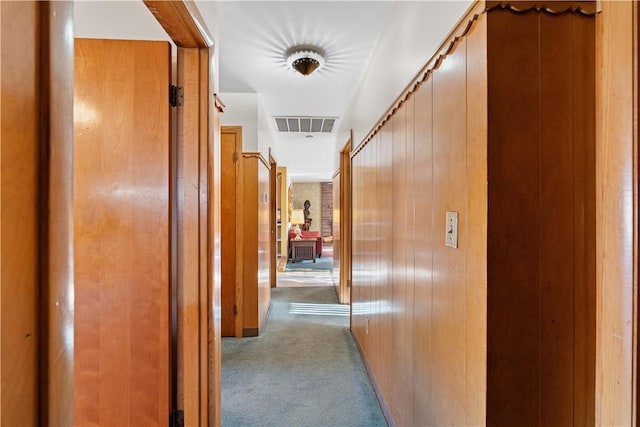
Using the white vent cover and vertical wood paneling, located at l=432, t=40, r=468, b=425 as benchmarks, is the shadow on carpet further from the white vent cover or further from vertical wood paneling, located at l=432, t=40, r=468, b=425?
vertical wood paneling, located at l=432, t=40, r=468, b=425

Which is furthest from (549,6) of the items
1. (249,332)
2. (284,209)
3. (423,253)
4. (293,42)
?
(284,209)

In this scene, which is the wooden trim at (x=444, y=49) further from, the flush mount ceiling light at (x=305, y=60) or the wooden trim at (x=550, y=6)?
the flush mount ceiling light at (x=305, y=60)

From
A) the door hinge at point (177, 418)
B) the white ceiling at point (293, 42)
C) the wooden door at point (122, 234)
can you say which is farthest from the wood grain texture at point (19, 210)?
the white ceiling at point (293, 42)

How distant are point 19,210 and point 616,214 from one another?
0.93 m

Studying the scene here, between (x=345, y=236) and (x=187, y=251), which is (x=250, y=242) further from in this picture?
(x=187, y=251)

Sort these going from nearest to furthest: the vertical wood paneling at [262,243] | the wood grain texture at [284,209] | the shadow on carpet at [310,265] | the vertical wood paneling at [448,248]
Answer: the vertical wood paneling at [448,248] → the vertical wood paneling at [262,243] → the shadow on carpet at [310,265] → the wood grain texture at [284,209]

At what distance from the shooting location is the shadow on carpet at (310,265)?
284 inches

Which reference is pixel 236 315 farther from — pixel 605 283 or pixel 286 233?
pixel 286 233

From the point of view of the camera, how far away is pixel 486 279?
2.90 feet

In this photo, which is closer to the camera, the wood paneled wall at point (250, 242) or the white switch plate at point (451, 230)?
the white switch plate at point (451, 230)

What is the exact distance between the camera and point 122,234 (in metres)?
1.34

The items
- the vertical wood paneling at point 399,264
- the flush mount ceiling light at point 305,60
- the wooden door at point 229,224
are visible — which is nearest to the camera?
the vertical wood paneling at point 399,264

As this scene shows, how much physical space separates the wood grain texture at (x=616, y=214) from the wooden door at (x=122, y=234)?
4.55 ft

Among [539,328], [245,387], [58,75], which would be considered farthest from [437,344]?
[245,387]
